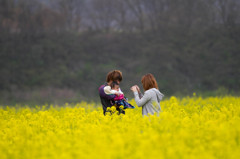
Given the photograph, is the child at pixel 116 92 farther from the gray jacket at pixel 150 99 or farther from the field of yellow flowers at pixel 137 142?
the field of yellow flowers at pixel 137 142

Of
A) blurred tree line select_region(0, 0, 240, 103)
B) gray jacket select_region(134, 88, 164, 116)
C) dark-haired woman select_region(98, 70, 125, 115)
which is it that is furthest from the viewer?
blurred tree line select_region(0, 0, 240, 103)

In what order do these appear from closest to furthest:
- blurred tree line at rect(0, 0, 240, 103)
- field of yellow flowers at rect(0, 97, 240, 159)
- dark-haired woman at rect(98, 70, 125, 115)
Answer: field of yellow flowers at rect(0, 97, 240, 159) < dark-haired woman at rect(98, 70, 125, 115) < blurred tree line at rect(0, 0, 240, 103)

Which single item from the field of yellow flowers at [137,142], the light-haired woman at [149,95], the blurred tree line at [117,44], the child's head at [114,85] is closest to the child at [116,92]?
the child's head at [114,85]

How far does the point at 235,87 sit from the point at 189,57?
15.5ft

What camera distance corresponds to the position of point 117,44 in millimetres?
28781

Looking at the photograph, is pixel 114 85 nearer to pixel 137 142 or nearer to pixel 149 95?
pixel 149 95

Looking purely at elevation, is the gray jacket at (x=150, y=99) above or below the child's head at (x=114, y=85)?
below

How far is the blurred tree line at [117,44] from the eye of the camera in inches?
942

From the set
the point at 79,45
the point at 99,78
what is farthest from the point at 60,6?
the point at 99,78

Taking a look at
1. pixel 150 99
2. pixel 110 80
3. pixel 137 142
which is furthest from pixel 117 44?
pixel 137 142

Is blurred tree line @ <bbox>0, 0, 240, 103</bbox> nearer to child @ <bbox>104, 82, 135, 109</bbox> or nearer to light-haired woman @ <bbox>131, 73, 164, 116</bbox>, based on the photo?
child @ <bbox>104, 82, 135, 109</bbox>

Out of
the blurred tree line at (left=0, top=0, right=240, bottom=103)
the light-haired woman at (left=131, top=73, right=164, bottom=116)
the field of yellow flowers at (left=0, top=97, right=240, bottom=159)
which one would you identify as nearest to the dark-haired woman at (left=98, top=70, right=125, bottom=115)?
the light-haired woman at (left=131, top=73, right=164, bottom=116)

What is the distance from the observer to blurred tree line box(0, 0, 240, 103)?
23938mm

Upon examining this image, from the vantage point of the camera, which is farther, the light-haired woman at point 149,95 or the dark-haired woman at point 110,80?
the dark-haired woman at point 110,80
